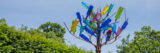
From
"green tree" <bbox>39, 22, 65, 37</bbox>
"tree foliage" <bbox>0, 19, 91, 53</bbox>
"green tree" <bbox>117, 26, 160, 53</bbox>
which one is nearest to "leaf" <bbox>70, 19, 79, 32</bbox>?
"tree foliage" <bbox>0, 19, 91, 53</bbox>

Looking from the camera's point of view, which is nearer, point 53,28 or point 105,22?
point 105,22

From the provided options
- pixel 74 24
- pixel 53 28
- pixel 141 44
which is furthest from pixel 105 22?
pixel 53 28

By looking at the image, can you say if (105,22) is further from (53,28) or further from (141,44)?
(53,28)

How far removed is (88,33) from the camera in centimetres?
606

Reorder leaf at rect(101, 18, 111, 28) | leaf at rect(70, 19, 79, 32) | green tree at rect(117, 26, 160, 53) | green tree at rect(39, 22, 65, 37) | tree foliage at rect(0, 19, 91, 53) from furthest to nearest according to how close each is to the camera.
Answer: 1. green tree at rect(39, 22, 65, 37)
2. green tree at rect(117, 26, 160, 53)
3. tree foliage at rect(0, 19, 91, 53)
4. leaf at rect(70, 19, 79, 32)
5. leaf at rect(101, 18, 111, 28)

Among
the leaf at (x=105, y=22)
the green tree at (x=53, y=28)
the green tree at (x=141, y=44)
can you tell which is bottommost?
the green tree at (x=141, y=44)

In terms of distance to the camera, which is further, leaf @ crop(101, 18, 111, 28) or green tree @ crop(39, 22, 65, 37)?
green tree @ crop(39, 22, 65, 37)

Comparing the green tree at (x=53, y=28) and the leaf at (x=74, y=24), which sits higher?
the green tree at (x=53, y=28)

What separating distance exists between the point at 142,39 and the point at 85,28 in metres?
A: 18.5

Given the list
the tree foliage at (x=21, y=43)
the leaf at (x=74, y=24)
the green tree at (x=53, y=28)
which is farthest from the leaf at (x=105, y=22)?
the green tree at (x=53, y=28)

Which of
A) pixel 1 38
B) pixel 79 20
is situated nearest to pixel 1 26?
pixel 1 38

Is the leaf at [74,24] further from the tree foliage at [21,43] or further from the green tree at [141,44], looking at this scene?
the green tree at [141,44]

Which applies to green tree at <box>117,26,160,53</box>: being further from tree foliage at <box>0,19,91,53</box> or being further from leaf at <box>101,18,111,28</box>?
leaf at <box>101,18,111,28</box>

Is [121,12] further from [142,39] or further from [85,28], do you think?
[142,39]
